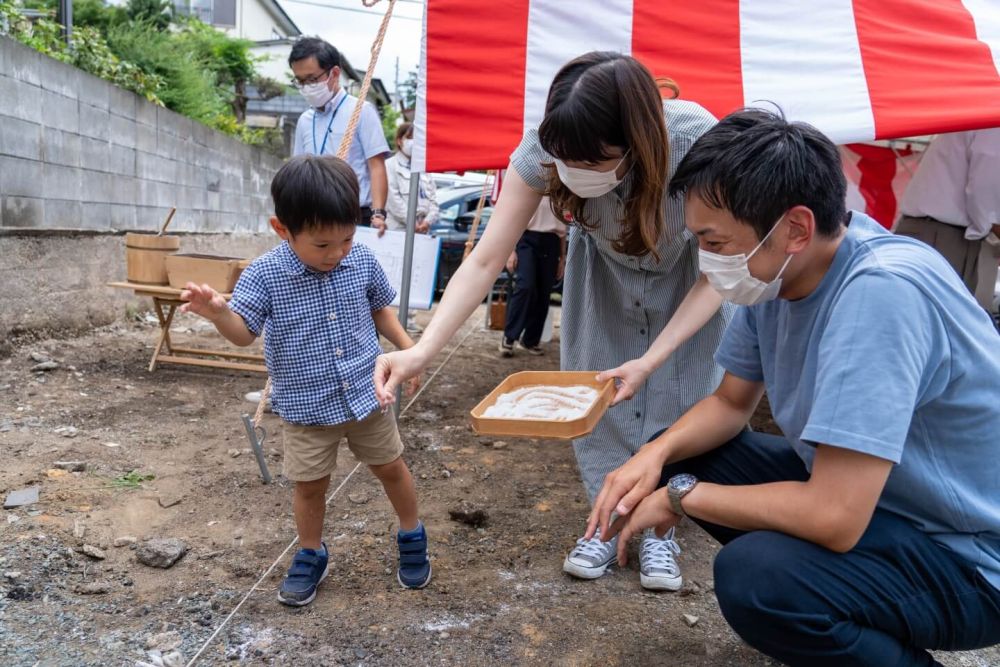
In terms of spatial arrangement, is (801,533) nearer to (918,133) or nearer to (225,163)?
(918,133)

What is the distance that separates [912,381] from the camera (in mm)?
1179

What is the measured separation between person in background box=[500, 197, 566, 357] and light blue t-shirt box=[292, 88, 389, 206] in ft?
5.33

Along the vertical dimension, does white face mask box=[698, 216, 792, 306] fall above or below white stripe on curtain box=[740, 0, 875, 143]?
below

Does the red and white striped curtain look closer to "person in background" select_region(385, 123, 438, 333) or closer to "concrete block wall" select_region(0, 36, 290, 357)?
"person in background" select_region(385, 123, 438, 333)

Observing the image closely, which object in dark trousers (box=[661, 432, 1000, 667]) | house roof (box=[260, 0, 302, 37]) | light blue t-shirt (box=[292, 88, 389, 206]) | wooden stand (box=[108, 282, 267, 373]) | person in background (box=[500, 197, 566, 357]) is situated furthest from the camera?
house roof (box=[260, 0, 302, 37])

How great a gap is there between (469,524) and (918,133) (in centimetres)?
201

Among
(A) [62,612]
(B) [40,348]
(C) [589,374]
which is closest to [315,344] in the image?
(C) [589,374]

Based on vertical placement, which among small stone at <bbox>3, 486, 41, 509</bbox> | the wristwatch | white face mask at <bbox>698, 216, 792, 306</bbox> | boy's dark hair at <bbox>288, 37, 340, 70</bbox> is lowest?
small stone at <bbox>3, 486, 41, 509</bbox>

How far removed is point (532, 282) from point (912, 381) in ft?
14.2

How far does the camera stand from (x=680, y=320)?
79.4 inches

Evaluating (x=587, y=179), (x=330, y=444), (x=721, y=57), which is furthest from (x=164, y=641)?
(x=721, y=57)

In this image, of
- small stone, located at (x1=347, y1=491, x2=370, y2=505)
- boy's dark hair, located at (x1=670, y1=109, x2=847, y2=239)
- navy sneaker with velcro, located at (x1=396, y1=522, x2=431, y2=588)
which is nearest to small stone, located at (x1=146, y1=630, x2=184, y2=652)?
navy sneaker with velcro, located at (x1=396, y1=522, x2=431, y2=588)

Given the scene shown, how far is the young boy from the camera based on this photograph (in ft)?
6.34

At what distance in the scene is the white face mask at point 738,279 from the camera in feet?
4.58
